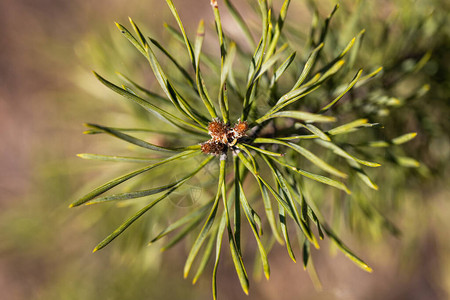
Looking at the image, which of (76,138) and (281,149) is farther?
(76,138)

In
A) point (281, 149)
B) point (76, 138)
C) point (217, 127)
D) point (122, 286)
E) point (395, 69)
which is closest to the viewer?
point (217, 127)

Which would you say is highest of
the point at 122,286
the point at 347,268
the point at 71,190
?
the point at 71,190

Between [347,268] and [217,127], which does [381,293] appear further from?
[217,127]

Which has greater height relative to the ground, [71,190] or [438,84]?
[71,190]

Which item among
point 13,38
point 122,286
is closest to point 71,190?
point 122,286

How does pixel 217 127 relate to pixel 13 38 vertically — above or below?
below

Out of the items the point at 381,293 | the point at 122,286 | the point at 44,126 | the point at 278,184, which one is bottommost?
the point at 381,293

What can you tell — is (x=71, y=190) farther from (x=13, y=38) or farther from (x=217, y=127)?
(x=217, y=127)

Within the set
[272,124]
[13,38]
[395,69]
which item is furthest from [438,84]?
[13,38]

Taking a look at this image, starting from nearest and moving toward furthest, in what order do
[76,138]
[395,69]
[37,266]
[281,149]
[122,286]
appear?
[281,149]
[395,69]
[122,286]
[76,138]
[37,266]
